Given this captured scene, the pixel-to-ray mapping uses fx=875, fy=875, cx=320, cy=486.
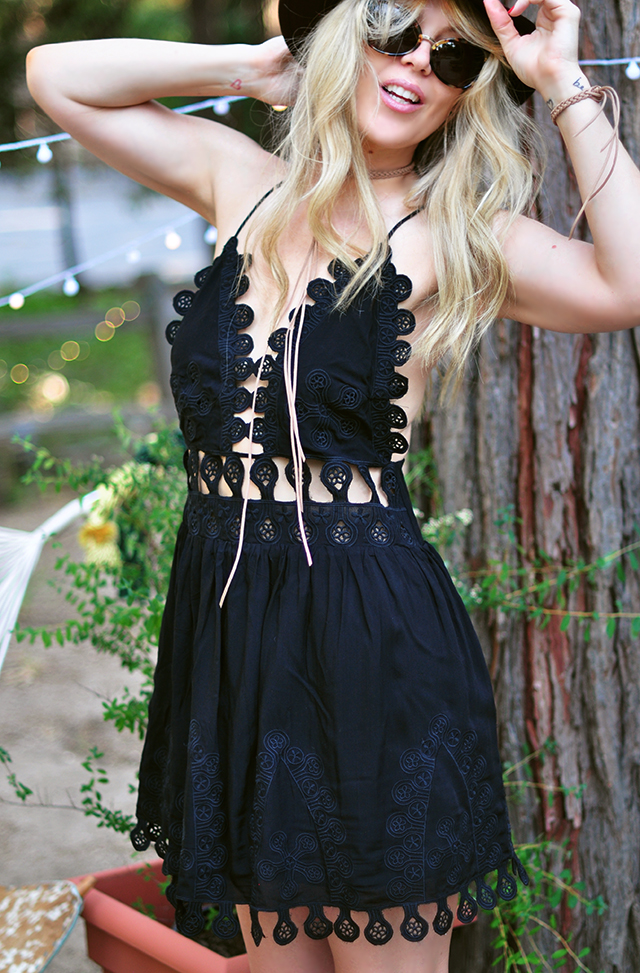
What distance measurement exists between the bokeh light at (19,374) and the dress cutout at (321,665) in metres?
7.31

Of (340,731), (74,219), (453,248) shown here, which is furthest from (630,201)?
(74,219)

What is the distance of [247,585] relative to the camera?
127 centimetres

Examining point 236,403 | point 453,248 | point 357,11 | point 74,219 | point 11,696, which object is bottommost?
point 11,696

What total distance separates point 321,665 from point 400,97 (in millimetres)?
845

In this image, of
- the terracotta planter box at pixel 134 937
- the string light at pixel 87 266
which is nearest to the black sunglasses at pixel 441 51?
the string light at pixel 87 266

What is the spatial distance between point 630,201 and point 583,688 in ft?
3.71

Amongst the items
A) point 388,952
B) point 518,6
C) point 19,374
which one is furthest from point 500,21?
point 19,374

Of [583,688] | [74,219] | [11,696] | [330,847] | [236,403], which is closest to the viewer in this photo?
[330,847]

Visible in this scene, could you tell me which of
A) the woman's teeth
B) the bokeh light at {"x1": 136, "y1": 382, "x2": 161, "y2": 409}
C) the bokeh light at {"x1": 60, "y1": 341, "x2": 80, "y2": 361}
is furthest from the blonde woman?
A: the bokeh light at {"x1": 60, "y1": 341, "x2": 80, "y2": 361}

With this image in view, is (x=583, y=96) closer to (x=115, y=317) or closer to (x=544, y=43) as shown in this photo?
(x=544, y=43)

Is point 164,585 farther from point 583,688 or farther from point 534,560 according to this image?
point 583,688

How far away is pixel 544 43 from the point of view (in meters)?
1.25

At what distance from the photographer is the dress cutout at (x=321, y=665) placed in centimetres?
119

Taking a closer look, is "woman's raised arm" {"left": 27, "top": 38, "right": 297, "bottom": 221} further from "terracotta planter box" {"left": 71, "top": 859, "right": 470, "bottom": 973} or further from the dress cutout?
"terracotta planter box" {"left": 71, "top": 859, "right": 470, "bottom": 973}
